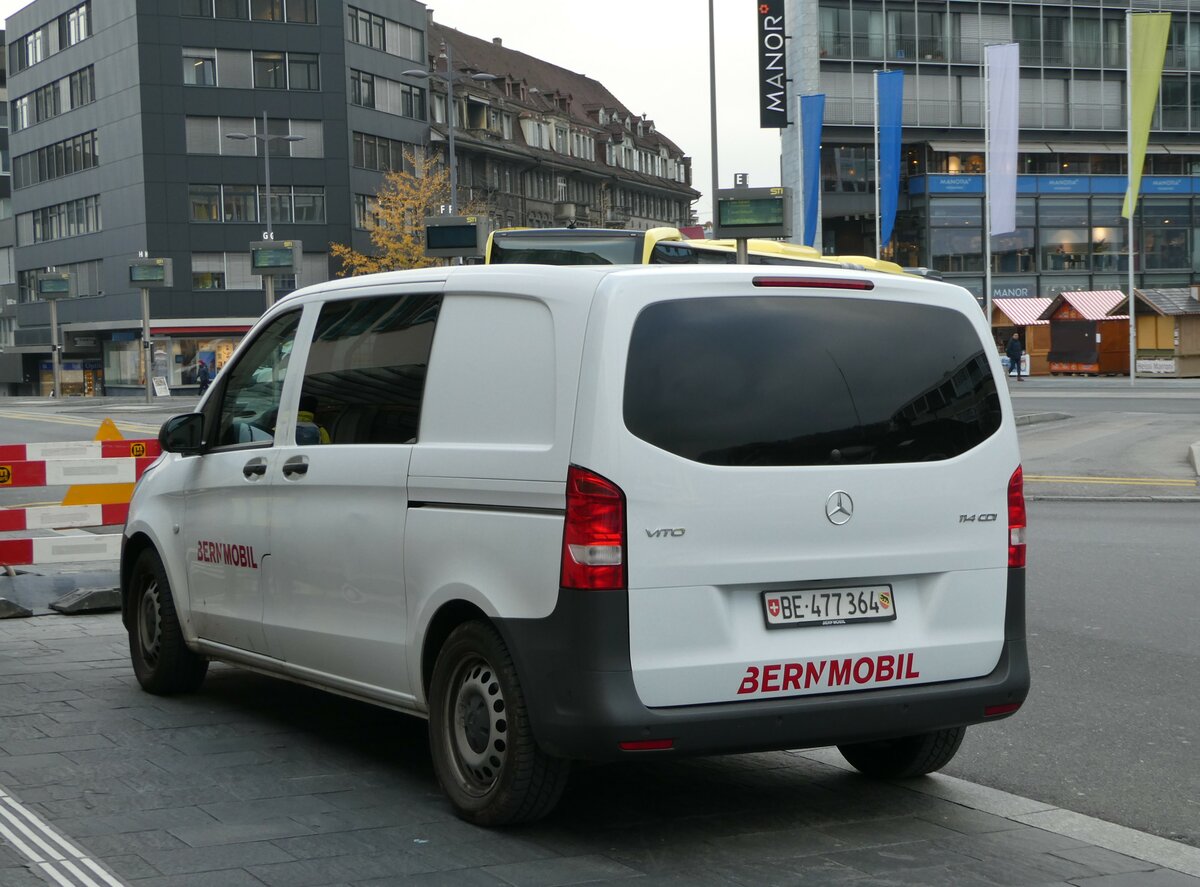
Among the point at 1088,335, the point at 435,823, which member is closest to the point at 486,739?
the point at 435,823

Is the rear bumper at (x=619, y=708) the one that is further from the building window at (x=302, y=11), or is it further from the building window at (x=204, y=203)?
the building window at (x=302, y=11)

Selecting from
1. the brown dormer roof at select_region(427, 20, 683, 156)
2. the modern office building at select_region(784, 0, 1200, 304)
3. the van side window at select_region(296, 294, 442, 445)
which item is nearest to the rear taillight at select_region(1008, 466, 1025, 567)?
the van side window at select_region(296, 294, 442, 445)

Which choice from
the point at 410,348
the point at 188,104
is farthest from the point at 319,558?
the point at 188,104

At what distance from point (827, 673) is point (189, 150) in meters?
73.8

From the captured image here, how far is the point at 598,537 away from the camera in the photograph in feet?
15.8

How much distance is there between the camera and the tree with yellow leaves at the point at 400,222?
229ft

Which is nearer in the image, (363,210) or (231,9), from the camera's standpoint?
(231,9)

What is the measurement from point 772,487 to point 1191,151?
8272 cm

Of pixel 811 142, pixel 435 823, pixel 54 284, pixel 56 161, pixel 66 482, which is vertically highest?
pixel 56 161

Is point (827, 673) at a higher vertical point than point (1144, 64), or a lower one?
lower

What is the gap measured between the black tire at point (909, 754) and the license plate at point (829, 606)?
30.8 inches

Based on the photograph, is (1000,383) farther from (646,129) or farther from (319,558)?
(646,129)

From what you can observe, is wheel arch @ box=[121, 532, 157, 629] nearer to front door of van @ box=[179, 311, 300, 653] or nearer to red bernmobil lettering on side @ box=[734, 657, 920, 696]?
front door of van @ box=[179, 311, 300, 653]

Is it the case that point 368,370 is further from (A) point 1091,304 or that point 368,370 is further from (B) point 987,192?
(B) point 987,192
